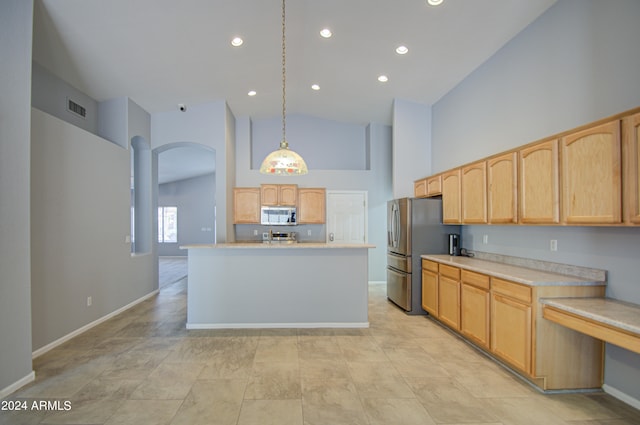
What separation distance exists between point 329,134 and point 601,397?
233 inches

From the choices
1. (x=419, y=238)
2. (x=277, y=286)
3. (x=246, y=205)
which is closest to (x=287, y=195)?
(x=246, y=205)

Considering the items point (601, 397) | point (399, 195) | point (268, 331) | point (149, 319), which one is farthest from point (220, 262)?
point (601, 397)

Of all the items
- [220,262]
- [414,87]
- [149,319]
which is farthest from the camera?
[414,87]

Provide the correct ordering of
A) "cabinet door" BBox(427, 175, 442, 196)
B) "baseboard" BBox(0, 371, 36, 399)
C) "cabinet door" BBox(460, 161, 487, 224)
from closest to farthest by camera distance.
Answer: "baseboard" BBox(0, 371, 36, 399) < "cabinet door" BBox(460, 161, 487, 224) < "cabinet door" BBox(427, 175, 442, 196)

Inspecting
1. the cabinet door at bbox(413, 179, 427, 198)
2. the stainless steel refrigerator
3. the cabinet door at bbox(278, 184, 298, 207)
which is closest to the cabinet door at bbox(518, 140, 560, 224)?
the stainless steel refrigerator

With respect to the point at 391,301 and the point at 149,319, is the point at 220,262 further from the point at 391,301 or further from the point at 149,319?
the point at 391,301

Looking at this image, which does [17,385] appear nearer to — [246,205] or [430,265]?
[246,205]

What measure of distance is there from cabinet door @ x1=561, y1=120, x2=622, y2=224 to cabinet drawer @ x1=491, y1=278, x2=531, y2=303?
645 millimetres

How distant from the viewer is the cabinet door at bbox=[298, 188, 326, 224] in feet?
21.4

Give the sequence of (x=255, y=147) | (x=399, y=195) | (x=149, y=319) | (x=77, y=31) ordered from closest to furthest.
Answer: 1. (x=77, y=31)
2. (x=149, y=319)
3. (x=399, y=195)
4. (x=255, y=147)

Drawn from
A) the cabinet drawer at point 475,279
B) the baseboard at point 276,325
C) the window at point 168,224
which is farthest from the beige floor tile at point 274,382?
the window at point 168,224

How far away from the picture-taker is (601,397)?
2.46m

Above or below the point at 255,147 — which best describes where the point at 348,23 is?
above

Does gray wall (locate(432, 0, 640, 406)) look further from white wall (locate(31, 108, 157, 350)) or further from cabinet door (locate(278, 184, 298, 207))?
white wall (locate(31, 108, 157, 350))
